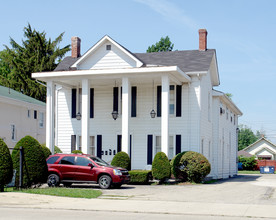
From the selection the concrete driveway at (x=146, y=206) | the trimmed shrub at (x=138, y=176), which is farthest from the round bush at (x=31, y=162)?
the trimmed shrub at (x=138, y=176)

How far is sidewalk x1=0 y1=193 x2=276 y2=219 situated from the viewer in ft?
45.2

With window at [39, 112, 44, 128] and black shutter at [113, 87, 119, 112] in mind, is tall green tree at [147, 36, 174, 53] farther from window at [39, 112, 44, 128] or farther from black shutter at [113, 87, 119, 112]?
black shutter at [113, 87, 119, 112]

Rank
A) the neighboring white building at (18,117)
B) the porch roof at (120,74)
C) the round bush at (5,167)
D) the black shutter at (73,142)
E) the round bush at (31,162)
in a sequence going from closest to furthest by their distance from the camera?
the round bush at (5,167)
the round bush at (31,162)
the porch roof at (120,74)
the black shutter at (73,142)
the neighboring white building at (18,117)

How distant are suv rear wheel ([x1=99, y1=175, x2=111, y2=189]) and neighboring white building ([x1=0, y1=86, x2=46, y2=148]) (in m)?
20.5

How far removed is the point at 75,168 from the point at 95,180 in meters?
1.21

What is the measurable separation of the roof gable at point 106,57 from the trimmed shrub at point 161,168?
21.6ft

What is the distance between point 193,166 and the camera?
25766 mm

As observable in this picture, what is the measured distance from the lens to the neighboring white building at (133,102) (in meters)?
27.9

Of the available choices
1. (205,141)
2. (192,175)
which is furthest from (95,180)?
(205,141)

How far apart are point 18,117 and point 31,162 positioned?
80.6ft

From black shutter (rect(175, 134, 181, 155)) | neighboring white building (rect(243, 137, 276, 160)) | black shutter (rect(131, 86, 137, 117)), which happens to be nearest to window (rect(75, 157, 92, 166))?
black shutter (rect(175, 134, 181, 155))

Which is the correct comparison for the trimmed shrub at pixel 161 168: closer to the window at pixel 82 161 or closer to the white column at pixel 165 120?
the white column at pixel 165 120

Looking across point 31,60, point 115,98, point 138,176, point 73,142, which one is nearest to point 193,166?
point 138,176

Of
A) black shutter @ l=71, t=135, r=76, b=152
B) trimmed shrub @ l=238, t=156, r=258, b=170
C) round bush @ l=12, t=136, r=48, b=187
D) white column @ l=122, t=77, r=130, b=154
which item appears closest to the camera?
round bush @ l=12, t=136, r=48, b=187
